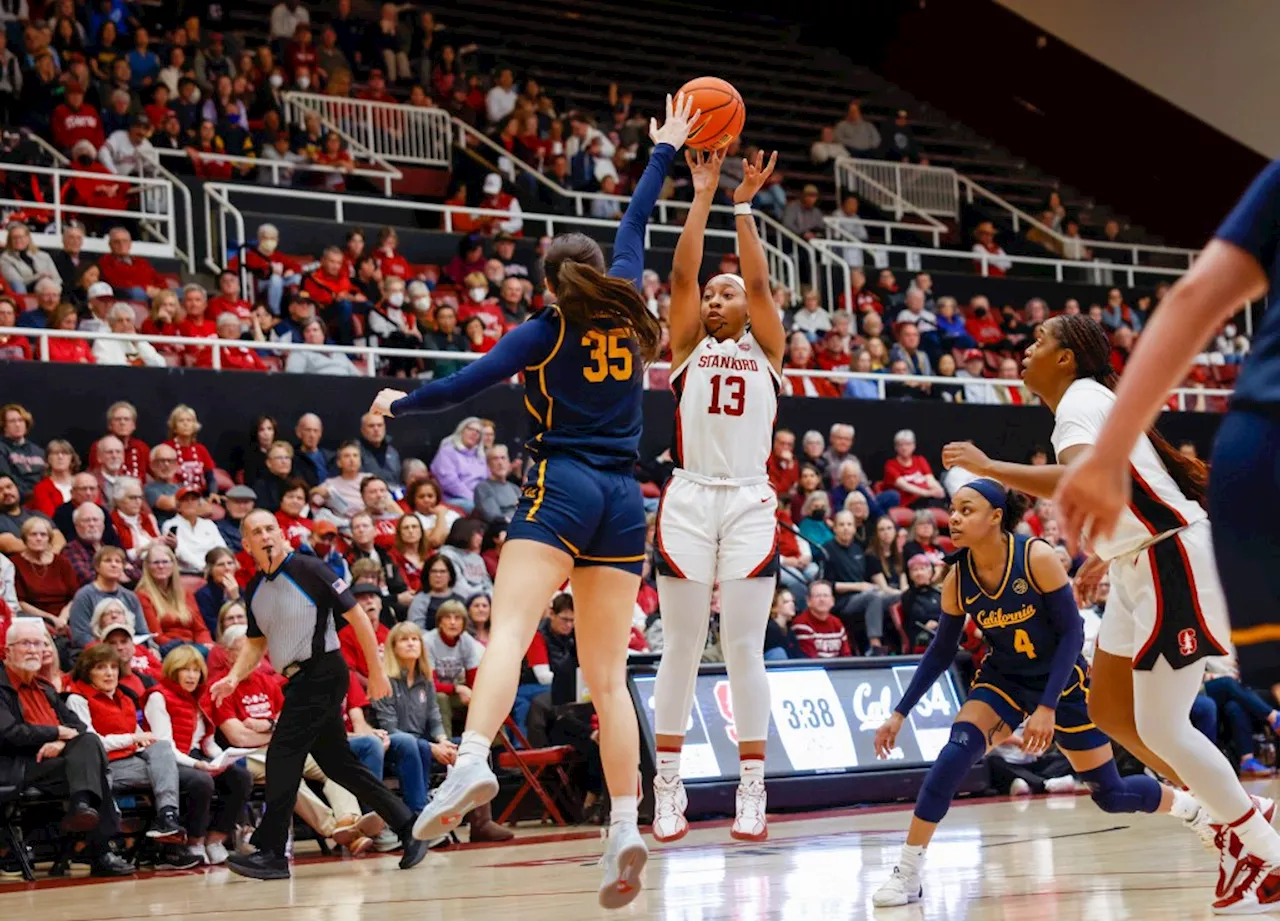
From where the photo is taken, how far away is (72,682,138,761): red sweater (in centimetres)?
946

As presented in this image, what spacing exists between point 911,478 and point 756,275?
9.74 meters

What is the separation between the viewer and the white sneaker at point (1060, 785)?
12.6 metres

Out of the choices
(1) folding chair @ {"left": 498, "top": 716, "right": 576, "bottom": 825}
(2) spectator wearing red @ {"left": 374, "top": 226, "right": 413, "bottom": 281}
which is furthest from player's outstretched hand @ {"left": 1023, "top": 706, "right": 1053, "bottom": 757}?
(2) spectator wearing red @ {"left": 374, "top": 226, "right": 413, "bottom": 281}

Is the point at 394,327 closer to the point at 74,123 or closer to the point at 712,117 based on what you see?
the point at 74,123

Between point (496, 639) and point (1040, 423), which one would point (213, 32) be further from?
point (496, 639)

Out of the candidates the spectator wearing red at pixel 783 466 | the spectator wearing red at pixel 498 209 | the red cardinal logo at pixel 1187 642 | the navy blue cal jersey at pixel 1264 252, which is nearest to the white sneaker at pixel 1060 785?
the spectator wearing red at pixel 783 466

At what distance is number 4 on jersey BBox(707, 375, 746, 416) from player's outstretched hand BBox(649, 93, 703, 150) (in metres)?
1.00

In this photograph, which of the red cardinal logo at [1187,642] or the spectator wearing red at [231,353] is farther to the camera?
the spectator wearing red at [231,353]

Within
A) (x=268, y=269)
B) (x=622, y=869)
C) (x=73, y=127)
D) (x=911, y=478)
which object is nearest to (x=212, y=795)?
(x=622, y=869)

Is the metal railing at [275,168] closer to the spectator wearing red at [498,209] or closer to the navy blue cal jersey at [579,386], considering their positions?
the spectator wearing red at [498,209]

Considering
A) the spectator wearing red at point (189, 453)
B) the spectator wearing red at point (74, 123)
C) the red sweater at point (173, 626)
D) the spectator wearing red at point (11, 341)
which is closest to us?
the red sweater at point (173, 626)

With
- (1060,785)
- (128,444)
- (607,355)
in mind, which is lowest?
(1060,785)

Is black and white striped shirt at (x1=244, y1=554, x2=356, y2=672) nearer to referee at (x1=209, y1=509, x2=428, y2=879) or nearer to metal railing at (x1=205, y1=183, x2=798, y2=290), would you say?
referee at (x1=209, y1=509, x2=428, y2=879)

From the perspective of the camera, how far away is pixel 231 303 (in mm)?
14336
